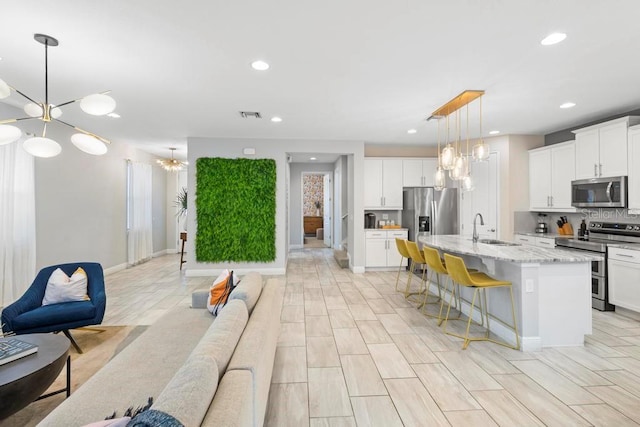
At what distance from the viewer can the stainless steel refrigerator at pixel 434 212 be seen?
633 cm

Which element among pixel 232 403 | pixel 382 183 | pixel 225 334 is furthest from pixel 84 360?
pixel 382 183

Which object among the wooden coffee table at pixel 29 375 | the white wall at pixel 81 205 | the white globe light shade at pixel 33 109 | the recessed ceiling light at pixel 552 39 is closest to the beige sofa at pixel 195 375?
the wooden coffee table at pixel 29 375

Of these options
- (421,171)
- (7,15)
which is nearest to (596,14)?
(7,15)

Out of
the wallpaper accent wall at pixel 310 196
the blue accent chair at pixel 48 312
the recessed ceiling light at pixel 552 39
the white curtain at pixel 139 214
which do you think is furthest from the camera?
the wallpaper accent wall at pixel 310 196

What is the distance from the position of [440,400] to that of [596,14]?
2.91m

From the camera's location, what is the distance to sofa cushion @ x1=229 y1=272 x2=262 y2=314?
2.29 metres

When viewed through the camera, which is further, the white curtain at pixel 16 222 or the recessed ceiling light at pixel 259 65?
the white curtain at pixel 16 222

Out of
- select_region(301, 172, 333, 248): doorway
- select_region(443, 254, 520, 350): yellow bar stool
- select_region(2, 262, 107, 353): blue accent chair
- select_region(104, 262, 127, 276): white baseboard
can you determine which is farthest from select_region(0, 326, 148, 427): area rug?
select_region(301, 172, 333, 248): doorway

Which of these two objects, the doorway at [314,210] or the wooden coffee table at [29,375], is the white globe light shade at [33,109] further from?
the doorway at [314,210]

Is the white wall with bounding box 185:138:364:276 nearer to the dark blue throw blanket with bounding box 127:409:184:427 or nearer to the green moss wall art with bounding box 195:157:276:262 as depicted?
the green moss wall art with bounding box 195:157:276:262

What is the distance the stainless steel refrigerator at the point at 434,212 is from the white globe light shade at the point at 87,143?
5.46 m

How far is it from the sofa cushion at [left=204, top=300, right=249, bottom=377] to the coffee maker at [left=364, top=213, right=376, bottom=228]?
4.94 metres

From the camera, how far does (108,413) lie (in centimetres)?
141

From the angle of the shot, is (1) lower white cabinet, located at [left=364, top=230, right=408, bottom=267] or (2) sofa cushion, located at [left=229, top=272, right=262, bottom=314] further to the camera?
(1) lower white cabinet, located at [left=364, top=230, right=408, bottom=267]
